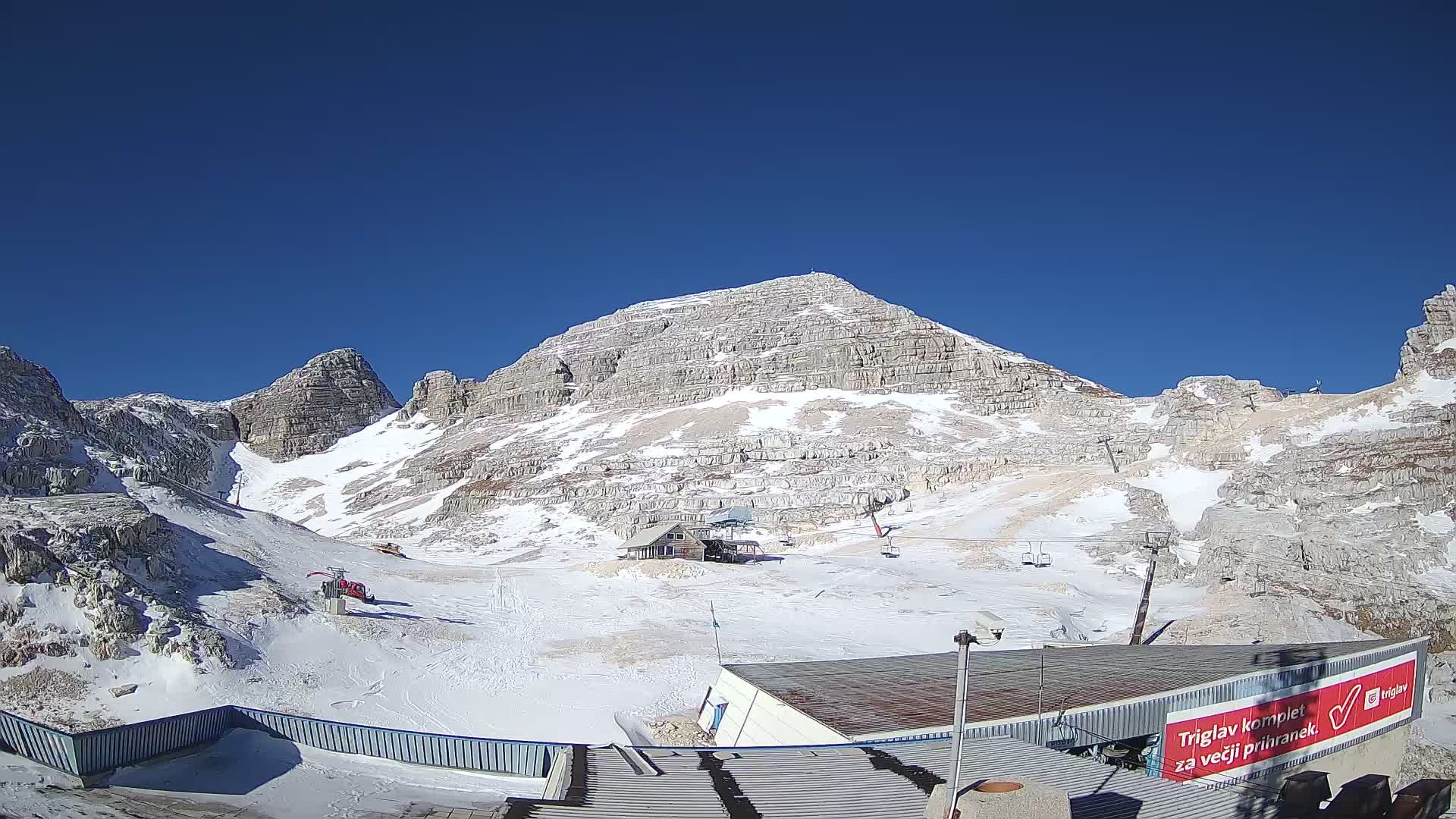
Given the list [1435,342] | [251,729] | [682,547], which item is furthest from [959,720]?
[1435,342]

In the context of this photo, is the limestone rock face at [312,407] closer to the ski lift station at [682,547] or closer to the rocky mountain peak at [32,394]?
the rocky mountain peak at [32,394]

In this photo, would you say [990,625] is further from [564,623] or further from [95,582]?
[95,582]

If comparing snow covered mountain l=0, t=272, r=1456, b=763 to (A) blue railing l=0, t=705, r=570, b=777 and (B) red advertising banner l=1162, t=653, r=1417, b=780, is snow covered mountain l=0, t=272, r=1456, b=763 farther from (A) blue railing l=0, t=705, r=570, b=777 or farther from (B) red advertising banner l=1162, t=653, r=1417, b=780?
(B) red advertising banner l=1162, t=653, r=1417, b=780

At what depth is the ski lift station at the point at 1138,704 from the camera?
46.6ft

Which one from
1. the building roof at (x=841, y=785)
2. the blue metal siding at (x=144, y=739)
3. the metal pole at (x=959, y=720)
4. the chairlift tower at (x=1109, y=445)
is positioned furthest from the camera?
the chairlift tower at (x=1109, y=445)

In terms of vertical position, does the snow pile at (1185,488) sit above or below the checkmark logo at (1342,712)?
above

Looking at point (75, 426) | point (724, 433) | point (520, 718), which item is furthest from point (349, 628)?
point (724, 433)

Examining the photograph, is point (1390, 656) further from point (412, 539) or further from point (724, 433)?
point (724, 433)

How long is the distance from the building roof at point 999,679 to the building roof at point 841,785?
2.07 m

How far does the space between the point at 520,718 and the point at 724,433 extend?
74.2 meters

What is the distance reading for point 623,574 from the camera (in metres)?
44.1

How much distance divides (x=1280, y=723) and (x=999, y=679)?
4.94 metres

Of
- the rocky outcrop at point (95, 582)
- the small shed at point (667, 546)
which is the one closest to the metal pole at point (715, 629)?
the small shed at point (667, 546)

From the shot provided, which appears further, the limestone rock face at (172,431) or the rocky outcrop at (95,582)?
the limestone rock face at (172,431)
